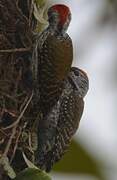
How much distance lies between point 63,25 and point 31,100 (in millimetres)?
332

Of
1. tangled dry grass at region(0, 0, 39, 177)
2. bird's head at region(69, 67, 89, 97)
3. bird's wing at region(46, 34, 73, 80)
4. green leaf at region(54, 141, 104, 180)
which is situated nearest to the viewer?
green leaf at region(54, 141, 104, 180)

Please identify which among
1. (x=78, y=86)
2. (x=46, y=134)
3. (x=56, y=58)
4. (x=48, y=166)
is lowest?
(x=48, y=166)

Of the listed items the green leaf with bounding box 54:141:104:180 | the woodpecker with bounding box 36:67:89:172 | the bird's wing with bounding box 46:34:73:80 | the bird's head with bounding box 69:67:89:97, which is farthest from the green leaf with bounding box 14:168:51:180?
the bird's head with bounding box 69:67:89:97

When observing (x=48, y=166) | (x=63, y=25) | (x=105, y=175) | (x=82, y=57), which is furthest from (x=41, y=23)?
(x=105, y=175)

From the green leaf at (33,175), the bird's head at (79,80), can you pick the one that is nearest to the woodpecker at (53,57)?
the bird's head at (79,80)

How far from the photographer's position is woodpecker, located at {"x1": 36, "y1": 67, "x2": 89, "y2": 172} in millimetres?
1229

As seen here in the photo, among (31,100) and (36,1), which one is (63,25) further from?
(31,100)

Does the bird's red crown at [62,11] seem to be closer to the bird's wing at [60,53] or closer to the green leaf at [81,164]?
the bird's wing at [60,53]

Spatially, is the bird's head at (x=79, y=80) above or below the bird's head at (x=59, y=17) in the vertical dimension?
below

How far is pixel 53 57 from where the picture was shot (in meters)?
1.26

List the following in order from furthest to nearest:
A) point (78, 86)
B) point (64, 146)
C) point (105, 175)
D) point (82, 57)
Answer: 1. point (78, 86)
2. point (64, 146)
3. point (82, 57)
4. point (105, 175)

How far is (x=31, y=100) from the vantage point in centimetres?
118

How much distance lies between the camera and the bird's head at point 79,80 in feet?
4.62

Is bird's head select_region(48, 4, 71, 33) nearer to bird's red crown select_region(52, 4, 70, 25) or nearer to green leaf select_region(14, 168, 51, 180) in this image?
bird's red crown select_region(52, 4, 70, 25)
